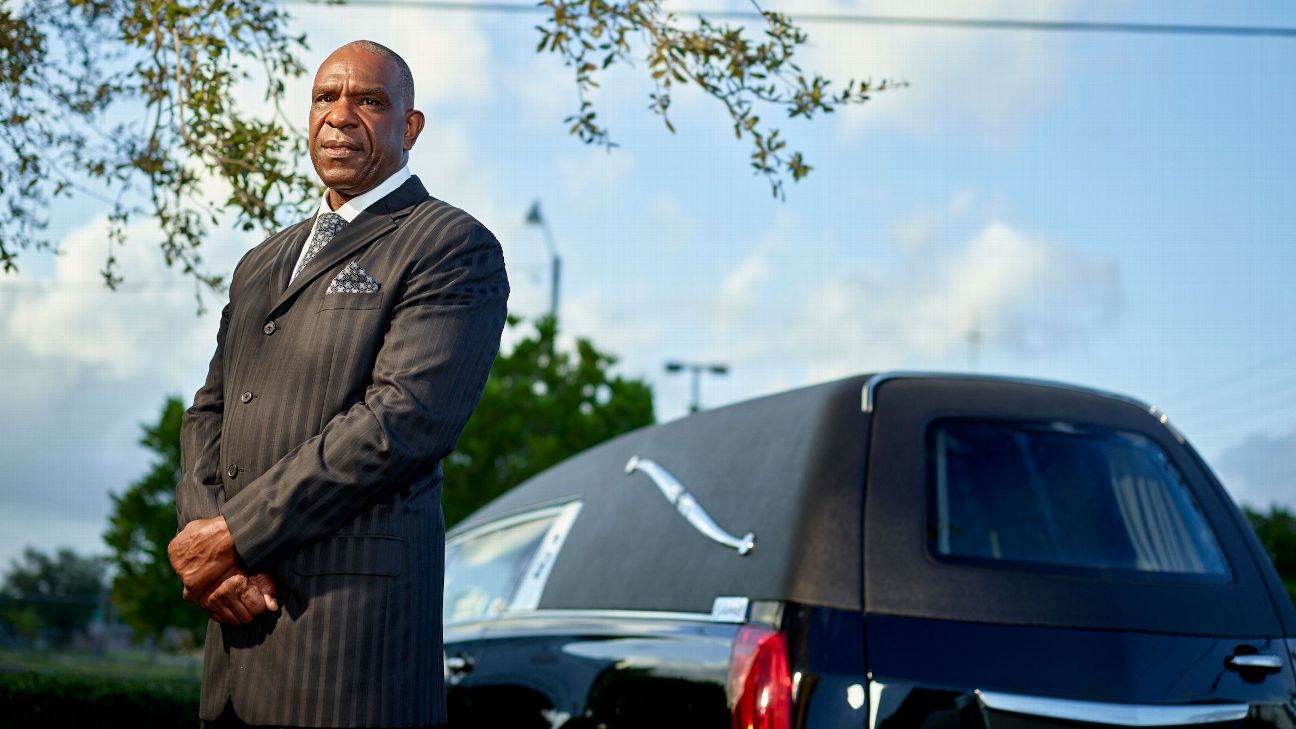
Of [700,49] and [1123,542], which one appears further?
[700,49]

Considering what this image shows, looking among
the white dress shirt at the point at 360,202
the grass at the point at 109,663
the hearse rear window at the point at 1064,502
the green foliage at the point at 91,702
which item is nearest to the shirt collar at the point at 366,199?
the white dress shirt at the point at 360,202

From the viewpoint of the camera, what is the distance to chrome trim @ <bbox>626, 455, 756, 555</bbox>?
3.35 m

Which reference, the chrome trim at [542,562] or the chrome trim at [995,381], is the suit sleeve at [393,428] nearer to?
the chrome trim at [995,381]

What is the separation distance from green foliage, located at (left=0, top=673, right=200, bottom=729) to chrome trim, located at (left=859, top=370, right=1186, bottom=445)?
5.39 meters

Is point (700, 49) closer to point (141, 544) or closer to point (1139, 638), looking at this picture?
point (1139, 638)

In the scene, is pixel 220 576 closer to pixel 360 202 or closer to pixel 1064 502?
pixel 360 202

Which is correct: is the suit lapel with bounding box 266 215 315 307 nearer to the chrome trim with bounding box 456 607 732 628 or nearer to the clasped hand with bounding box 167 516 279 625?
the clasped hand with bounding box 167 516 279 625

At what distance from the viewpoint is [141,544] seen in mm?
33750

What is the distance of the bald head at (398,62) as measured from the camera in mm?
2615

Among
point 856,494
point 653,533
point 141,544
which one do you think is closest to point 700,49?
point 653,533

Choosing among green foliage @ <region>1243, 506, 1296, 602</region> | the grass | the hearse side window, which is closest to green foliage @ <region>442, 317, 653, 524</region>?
the grass

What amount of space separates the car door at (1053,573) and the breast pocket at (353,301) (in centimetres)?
124

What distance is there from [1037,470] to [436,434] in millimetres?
1705

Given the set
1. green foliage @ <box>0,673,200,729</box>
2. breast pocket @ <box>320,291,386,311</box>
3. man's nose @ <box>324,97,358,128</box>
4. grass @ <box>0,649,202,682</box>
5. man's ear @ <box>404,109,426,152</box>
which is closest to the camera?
breast pocket @ <box>320,291,386,311</box>
